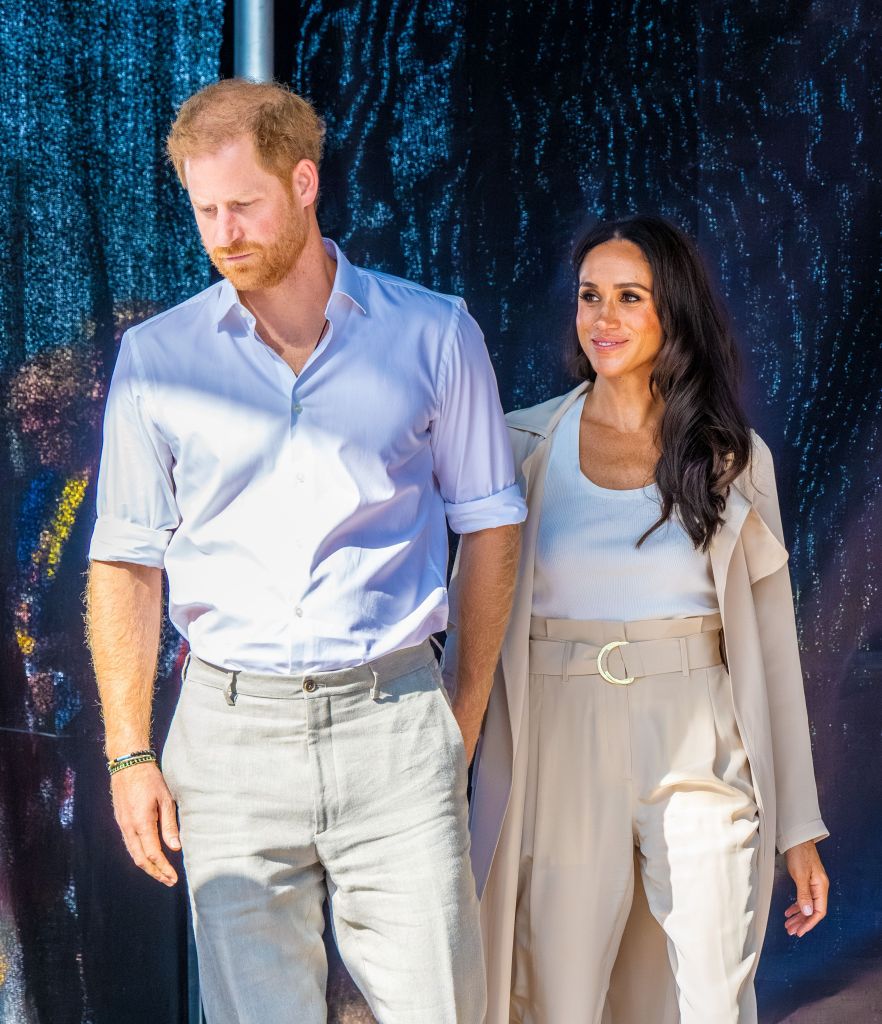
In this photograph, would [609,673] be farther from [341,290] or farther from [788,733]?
[341,290]

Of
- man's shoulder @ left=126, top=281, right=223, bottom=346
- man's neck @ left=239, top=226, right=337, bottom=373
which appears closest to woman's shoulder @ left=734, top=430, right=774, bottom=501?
man's neck @ left=239, top=226, right=337, bottom=373

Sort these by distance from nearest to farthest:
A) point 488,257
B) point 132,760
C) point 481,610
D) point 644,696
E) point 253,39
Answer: point 132,760, point 481,610, point 644,696, point 253,39, point 488,257

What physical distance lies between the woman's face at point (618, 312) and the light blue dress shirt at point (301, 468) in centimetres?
57

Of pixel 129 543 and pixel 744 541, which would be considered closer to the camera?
pixel 129 543

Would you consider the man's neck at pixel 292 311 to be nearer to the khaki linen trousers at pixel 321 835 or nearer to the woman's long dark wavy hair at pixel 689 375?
the khaki linen trousers at pixel 321 835

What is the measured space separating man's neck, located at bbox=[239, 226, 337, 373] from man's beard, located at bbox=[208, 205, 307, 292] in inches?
1.8

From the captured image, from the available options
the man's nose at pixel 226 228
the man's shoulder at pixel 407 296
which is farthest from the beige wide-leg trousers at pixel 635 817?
the man's nose at pixel 226 228

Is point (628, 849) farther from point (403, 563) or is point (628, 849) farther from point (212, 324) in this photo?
point (212, 324)

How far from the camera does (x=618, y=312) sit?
10.5ft

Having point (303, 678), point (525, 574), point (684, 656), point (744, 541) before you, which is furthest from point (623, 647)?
point (303, 678)

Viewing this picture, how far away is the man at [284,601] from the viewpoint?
2484 millimetres

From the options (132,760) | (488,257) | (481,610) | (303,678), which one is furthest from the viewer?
(488,257)

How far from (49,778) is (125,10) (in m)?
1.84

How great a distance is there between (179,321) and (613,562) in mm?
1080
